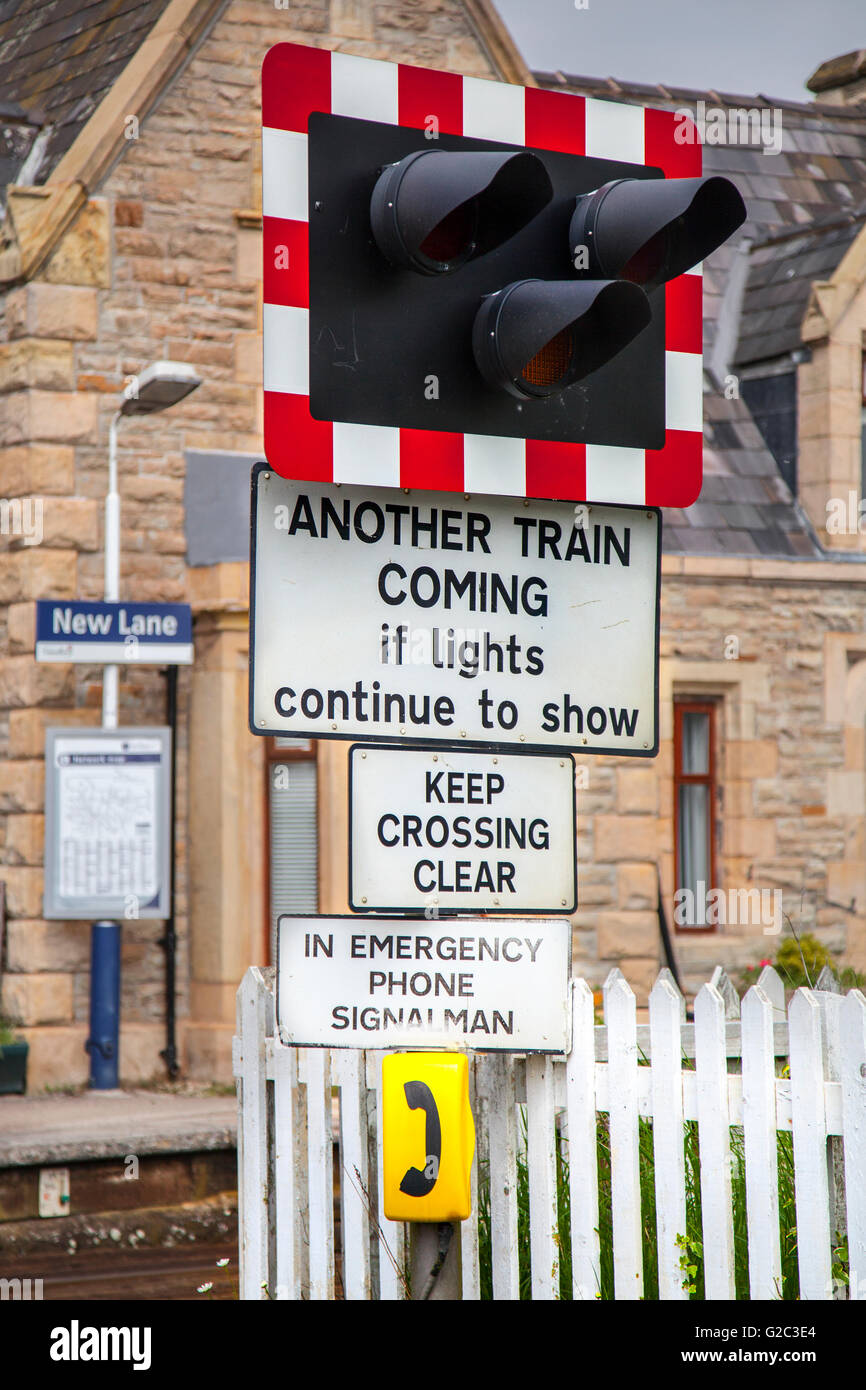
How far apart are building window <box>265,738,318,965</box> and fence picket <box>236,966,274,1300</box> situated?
23.7 ft

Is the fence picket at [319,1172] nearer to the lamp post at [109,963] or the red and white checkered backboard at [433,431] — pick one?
the red and white checkered backboard at [433,431]

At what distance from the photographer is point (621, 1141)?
3867mm

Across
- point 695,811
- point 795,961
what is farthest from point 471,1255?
point 695,811

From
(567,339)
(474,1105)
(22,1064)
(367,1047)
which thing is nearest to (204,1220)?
(22,1064)

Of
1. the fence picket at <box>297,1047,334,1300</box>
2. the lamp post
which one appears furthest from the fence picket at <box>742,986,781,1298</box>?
the lamp post

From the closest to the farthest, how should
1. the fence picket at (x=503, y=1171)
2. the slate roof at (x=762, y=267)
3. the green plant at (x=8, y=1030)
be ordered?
A: the fence picket at (x=503, y=1171) < the green plant at (x=8, y=1030) < the slate roof at (x=762, y=267)

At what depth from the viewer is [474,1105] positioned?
4070 mm

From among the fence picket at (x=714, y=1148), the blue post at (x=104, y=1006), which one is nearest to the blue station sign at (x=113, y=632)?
the blue post at (x=104, y=1006)

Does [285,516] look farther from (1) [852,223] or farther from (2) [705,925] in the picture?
(1) [852,223]

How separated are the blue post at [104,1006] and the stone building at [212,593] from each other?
18 cm

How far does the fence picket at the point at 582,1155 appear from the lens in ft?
12.7

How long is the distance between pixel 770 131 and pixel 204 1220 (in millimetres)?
11923

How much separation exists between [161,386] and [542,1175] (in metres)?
7.34

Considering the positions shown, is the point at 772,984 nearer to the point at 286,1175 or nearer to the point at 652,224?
the point at 286,1175
